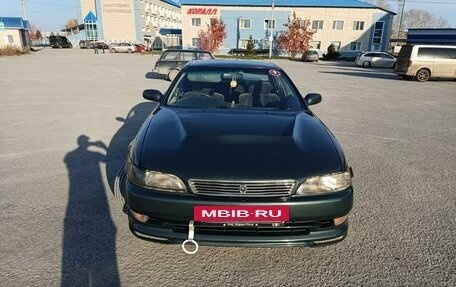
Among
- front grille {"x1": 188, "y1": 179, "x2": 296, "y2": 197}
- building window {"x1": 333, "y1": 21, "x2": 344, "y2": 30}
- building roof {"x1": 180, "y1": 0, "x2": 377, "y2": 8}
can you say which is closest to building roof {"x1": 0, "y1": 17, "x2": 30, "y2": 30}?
building roof {"x1": 180, "y1": 0, "x2": 377, "y2": 8}

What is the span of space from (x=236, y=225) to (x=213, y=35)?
5095 centimetres

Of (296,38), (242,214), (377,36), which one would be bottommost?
(242,214)

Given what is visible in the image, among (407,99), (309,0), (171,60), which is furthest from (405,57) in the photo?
(309,0)

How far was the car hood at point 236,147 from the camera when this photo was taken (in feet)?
7.44

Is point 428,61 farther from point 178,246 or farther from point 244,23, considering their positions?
point 244,23

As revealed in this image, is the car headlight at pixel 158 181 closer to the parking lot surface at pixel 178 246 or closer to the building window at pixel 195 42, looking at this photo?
the parking lot surface at pixel 178 246

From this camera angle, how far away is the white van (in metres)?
17.6

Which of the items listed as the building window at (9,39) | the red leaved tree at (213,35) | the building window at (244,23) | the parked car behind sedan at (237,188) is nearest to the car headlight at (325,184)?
the parked car behind sedan at (237,188)

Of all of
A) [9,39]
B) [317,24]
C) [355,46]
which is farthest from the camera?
[317,24]

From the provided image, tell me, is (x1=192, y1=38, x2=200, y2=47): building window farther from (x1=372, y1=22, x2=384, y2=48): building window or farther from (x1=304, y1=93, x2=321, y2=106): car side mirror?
(x1=304, y1=93, x2=321, y2=106): car side mirror

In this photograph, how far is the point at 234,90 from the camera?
3.72 m

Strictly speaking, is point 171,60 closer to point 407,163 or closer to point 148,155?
point 407,163

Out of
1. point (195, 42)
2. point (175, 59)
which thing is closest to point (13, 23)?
point (195, 42)

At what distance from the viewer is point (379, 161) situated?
197 inches
